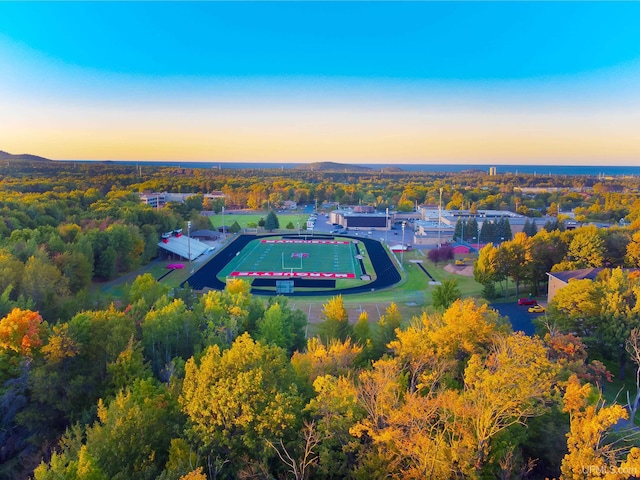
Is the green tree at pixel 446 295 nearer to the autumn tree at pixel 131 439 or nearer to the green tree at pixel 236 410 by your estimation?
the green tree at pixel 236 410

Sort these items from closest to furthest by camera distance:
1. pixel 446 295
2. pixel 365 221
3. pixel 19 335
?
pixel 19 335
pixel 446 295
pixel 365 221

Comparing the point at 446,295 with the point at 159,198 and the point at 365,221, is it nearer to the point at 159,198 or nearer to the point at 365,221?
the point at 365,221

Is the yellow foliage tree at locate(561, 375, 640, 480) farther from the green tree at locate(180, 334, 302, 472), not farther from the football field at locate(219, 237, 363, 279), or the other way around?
the football field at locate(219, 237, 363, 279)

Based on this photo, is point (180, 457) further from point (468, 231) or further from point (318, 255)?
point (468, 231)

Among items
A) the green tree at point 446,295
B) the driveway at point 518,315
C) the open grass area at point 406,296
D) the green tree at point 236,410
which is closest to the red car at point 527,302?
the driveway at point 518,315

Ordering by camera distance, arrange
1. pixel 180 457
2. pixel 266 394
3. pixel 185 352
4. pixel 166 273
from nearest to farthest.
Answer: pixel 180 457
pixel 266 394
pixel 185 352
pixel 166 273

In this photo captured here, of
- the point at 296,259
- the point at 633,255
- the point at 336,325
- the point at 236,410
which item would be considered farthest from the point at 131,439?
the point at 633,255

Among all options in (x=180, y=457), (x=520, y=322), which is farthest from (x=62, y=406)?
(x=520, y=322)
